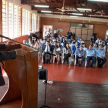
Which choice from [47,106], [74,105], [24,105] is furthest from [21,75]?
[74,105]

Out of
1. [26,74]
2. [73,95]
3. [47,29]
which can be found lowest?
[73,95]

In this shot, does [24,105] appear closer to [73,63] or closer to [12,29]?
[73,63]

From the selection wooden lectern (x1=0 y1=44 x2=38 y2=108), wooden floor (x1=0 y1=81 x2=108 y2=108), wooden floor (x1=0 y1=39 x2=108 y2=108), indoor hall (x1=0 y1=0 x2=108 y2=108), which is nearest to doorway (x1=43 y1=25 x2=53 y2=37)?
A: indoor hall (x1=0 y1=0 x2=108 y2=108)

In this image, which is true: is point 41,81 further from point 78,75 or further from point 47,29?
point 47,29

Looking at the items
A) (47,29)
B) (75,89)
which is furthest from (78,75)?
(47,29)

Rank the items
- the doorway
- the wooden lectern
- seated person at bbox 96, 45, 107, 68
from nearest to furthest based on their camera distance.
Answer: the wooden lectern → seated person at bbox 96, 45, 107, 68 → the doorway

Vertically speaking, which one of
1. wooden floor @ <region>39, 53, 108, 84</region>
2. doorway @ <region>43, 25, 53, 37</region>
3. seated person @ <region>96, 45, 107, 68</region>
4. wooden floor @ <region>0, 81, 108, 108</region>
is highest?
doorway @ <region>43, 25, 53, 37</region>

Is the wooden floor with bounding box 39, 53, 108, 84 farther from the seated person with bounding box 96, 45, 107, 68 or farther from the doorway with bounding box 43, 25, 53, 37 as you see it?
the doorway with bounding box 43, 25, 53, 37

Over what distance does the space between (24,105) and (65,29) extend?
648 inches

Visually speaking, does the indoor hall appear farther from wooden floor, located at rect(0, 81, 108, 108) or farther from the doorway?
the doorway

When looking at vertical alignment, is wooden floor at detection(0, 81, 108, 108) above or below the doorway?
below

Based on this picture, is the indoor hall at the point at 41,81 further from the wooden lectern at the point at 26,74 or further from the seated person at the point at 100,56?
the seated person at the point at 100,56

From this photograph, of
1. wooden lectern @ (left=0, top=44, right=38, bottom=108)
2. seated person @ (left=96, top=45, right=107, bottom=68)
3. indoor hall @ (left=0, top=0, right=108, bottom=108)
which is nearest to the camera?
wooden lectern @ (left=0, top=44, right=38, bottom=108)

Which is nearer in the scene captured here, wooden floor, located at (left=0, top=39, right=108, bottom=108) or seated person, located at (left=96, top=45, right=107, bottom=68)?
wooden floor, located at (left=0, top=39, right=108, bottom=108)
